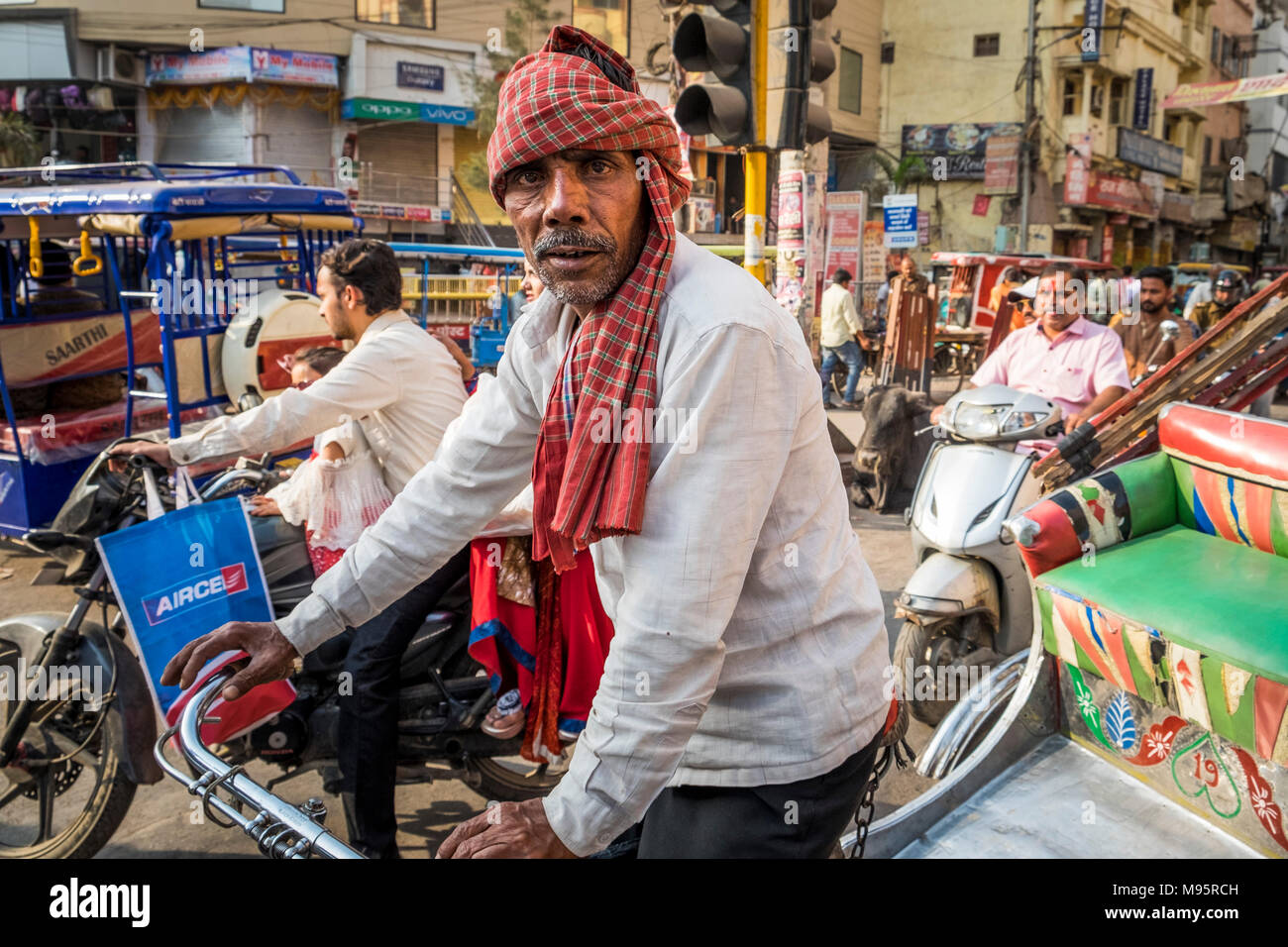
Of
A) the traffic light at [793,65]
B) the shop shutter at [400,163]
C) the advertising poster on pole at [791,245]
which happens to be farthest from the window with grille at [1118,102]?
the traffic light at [793,65]

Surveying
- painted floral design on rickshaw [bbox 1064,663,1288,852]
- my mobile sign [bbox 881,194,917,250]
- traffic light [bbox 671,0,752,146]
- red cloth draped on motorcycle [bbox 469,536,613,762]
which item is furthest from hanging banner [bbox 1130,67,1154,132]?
red cloth draped on motorcycle [bbox 469,536,613,762]

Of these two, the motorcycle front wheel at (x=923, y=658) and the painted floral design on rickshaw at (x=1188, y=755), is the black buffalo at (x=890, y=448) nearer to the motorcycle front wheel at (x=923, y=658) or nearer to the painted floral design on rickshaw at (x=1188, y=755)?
the motorcycle front wheel at (x=923, y=658)

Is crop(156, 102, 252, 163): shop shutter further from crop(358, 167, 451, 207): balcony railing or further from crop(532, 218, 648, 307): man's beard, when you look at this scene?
crop(532, 218, 648, 307): man's beard

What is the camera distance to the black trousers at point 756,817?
5.02 feet

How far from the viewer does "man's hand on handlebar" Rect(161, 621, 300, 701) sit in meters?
1.68

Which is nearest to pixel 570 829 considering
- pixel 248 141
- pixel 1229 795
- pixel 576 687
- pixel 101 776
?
pixel 576 687

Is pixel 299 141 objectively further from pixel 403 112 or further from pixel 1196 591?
pixel 1196 591

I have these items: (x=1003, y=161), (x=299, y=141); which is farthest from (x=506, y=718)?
(x=1003, y=161)

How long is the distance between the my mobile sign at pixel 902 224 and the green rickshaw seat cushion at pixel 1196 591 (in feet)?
43.1

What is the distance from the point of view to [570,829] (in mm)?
1313

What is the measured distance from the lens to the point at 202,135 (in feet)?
84.5

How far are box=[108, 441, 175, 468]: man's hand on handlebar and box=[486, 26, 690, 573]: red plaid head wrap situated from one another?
2.07 m

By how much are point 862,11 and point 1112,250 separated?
1181 centimetres

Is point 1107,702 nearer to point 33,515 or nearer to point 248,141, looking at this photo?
point 33,515
